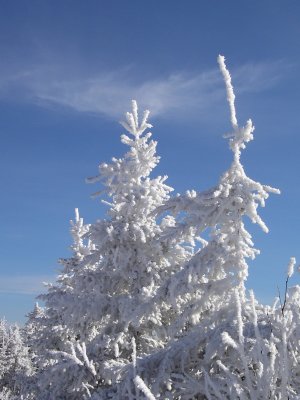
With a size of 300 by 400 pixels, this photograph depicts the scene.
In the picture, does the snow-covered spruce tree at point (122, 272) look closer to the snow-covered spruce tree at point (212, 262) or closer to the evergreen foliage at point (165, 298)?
the evergreen foliage at point (165, 298)

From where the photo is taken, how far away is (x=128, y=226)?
13336 millimetres

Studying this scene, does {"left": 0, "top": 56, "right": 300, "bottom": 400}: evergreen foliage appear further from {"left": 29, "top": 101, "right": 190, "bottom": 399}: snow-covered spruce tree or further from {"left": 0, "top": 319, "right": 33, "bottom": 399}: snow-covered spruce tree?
{"left": 0, "top": 319, "right": 33, "bottom": 399}: snow-covered spruce tree

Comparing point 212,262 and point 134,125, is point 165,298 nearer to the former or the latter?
point 212,262

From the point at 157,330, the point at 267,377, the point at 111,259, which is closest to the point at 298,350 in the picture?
the point at 267,377

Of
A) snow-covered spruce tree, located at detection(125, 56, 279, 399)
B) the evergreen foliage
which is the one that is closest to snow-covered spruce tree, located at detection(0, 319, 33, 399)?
the evergreen foliage

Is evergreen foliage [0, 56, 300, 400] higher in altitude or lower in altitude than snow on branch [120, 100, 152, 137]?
lower

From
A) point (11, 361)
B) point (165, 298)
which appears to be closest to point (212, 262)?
point (165, 298)

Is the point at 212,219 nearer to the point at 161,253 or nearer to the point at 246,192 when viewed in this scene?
the point at 246,192

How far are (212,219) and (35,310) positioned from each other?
117 feet

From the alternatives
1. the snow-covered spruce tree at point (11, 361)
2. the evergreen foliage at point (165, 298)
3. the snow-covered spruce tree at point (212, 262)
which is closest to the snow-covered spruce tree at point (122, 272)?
the evergreen foliage at point (165, 298)

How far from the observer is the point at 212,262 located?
9516mm

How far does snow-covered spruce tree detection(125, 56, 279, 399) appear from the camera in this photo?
8820 mm

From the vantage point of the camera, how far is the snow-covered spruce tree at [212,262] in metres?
8.82

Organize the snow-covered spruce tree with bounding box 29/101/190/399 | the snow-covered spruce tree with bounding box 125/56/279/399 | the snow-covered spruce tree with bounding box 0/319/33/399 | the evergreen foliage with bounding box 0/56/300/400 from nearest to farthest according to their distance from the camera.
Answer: the evergreen foliage with bounding box 0/56/300/400
the snow-covered spruce tree with bounding box 125/56/279/399
the snow-covered spruce tree with bounding box 29/101/190/399
the snow-covered spruce tree with bounding box 0/319/33/399
